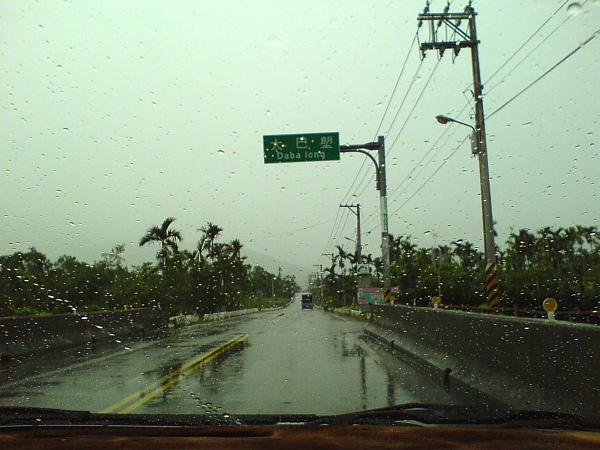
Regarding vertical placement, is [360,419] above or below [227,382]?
above

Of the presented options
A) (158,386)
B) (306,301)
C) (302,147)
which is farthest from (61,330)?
(306,301)

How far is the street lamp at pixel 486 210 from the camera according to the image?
18.4m

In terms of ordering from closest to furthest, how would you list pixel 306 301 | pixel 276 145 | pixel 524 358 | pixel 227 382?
pixel 524 358, pixel 227 382, pixel 276 145, pixel 306 301

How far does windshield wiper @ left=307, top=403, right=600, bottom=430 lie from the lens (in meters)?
4.24

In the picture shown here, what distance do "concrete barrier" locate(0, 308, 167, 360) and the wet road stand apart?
3.27 feet

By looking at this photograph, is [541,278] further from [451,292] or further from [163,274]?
[163,274]

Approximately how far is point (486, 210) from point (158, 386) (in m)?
12.0

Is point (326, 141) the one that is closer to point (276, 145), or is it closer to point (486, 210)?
point (276, 145)

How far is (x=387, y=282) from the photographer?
25438 millimetres

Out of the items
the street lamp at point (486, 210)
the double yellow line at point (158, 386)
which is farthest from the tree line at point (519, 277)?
the double yellow line at point (158, 386)

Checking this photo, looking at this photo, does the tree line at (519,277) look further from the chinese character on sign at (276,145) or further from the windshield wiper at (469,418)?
the windshield wiper at (469,418)

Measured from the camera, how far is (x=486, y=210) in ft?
60.4

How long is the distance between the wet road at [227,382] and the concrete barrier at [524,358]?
0.49 metres

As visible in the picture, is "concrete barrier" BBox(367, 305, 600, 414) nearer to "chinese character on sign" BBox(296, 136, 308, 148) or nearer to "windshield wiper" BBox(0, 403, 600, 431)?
"windshield wiper" BBox(0, 403, 600, 431)
